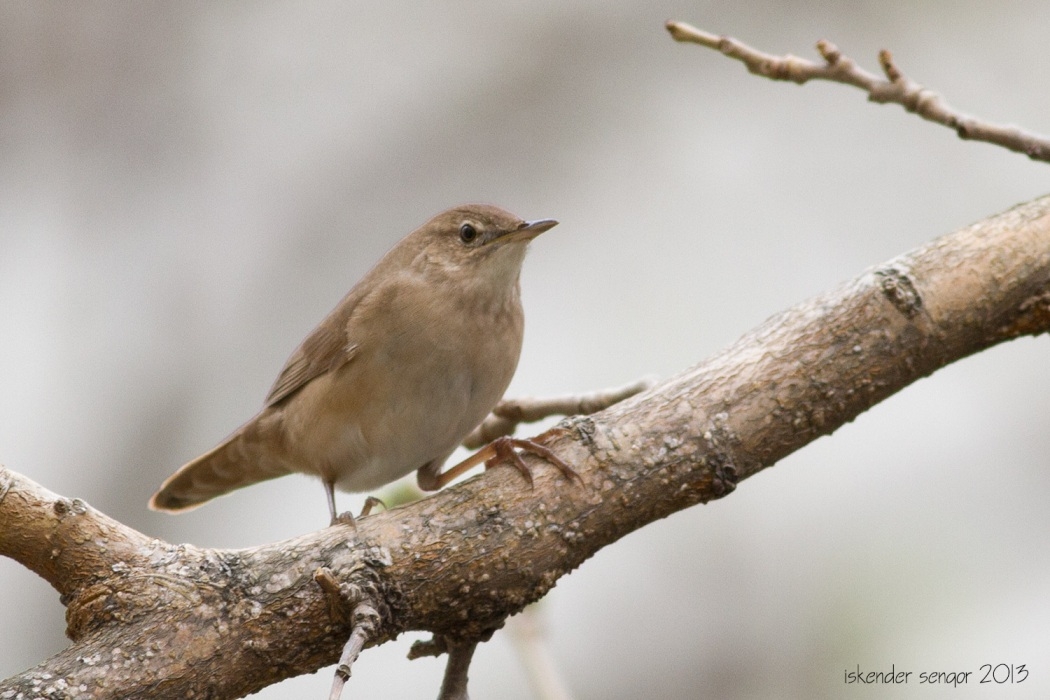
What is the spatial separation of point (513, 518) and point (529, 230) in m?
1.45

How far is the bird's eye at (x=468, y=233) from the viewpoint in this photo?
13.5 feet

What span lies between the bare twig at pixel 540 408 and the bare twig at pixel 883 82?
104 cm

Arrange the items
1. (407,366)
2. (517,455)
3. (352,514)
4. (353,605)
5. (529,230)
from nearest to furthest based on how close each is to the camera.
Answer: (353,605), (517,455), (352,514), (407,366), (529,230)

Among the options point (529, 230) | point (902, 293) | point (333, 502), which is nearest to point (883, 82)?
point (902, 293)

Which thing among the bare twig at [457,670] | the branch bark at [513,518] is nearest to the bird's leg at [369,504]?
the branch bark at [513,518]

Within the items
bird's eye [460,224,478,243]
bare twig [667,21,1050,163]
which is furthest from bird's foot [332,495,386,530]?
bare twig [667,21,1050,163]

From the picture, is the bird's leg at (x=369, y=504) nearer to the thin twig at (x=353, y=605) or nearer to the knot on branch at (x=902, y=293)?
the thin twig at (x=353, y=605)

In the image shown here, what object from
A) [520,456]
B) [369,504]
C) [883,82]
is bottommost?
[520,456]

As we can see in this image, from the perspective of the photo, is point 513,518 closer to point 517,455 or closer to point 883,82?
point 517,455

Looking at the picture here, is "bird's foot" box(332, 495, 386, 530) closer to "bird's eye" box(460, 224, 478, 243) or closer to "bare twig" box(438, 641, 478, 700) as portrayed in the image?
"bare twig" box(438, 641, 478, 700)

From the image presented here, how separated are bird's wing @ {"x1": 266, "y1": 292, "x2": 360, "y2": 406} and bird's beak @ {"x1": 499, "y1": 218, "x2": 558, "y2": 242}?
2.07ft

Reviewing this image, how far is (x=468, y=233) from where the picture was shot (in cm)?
413

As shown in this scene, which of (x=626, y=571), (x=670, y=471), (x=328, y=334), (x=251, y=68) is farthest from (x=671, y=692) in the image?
(x=251, y=68)

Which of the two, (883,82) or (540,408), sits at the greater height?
(883,82)
